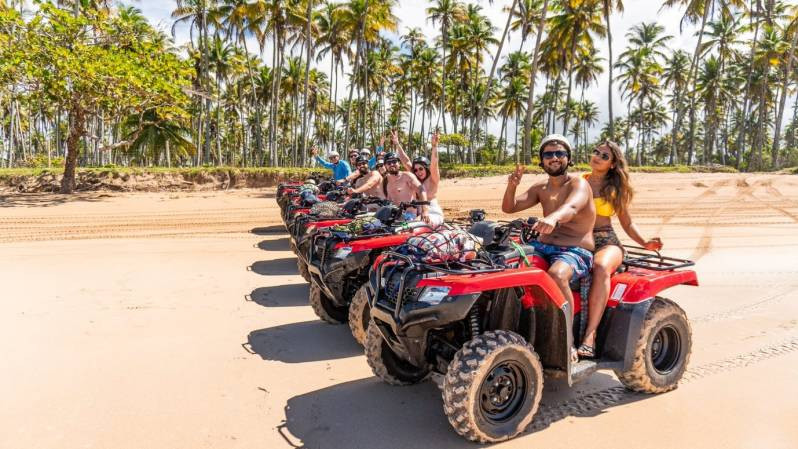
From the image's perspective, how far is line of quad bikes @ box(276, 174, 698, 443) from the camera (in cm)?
310

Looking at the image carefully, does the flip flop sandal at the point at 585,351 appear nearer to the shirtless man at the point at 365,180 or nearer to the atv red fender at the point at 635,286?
the atv red fender at the point at 635,286

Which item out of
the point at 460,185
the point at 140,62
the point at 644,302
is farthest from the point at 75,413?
the point at 460,185

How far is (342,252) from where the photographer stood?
5.09 meters

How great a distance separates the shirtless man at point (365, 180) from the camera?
7.83 metres

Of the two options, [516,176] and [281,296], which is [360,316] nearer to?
[516,176]

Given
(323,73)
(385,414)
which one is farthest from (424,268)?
(323,73)

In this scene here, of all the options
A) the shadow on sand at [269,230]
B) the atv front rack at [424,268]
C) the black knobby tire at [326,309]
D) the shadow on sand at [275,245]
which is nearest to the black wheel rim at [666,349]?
the atv front rack at [424,268]

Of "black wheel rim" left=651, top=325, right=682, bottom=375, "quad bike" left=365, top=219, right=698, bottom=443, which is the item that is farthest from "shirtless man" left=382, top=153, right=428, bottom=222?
"black wheel rim" left=651, top=325, right=682, bottom=375

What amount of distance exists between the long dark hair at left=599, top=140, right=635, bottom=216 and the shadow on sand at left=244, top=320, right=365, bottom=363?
268 centimetres

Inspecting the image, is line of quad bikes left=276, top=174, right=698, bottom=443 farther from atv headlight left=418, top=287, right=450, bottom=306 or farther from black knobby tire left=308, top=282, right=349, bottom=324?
black knobby tire left=308, top=282, right=349, bottom=324

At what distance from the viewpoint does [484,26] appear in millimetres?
42594

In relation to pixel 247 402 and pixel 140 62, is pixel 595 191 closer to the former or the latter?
pixel 247 402

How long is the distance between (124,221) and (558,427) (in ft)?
45.1

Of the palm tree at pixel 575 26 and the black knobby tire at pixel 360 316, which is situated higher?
the palm tree at pixel 575 26
